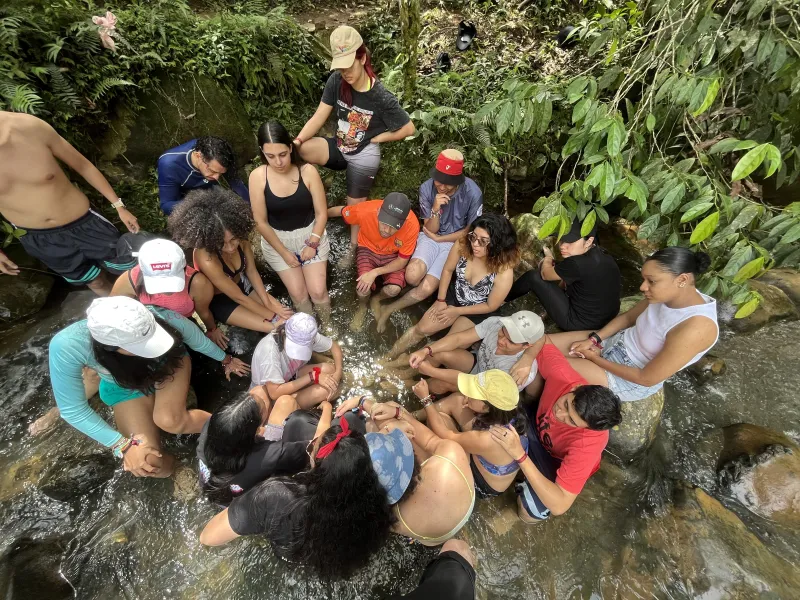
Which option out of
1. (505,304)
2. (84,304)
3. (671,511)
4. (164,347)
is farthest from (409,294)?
(84,304)

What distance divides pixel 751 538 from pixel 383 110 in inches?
192

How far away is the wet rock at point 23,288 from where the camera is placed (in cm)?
358

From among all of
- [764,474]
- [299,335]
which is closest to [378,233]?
[299,335]

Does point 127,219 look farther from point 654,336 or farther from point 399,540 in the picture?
point 654,336

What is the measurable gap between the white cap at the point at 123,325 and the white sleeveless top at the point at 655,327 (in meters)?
3.47

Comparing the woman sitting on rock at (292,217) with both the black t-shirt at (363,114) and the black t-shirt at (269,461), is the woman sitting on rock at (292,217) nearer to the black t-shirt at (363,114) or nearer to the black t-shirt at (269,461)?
the black t-shirt at (363,114)

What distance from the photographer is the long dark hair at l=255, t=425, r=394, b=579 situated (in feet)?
6.40

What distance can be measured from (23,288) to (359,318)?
10.7ft

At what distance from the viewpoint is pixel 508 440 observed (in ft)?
7.92

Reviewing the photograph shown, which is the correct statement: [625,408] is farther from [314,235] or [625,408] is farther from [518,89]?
[314,235]

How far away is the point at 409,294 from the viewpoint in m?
4.22

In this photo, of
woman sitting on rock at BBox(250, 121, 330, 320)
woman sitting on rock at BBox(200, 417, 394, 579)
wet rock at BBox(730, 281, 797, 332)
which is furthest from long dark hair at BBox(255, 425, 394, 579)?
wet rock at BBox(730, 281, 797, 332)

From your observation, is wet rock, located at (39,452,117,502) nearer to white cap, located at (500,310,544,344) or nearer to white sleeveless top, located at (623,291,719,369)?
white cap, located at (500,310,544,344)

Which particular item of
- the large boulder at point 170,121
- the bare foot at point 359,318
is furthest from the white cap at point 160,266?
the large boulder at point 170,121
